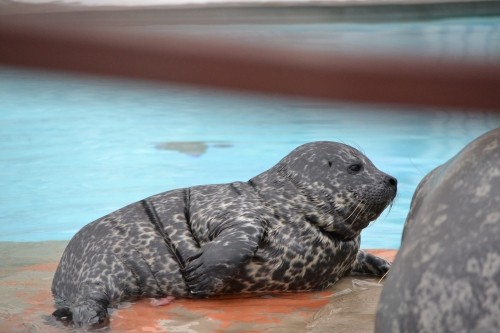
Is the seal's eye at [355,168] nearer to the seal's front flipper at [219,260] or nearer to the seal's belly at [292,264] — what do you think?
the seal's belly at [292,264]

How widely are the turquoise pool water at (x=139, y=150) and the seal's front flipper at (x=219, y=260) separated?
3.39 m

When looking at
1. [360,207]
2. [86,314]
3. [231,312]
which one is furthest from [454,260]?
[360,207]

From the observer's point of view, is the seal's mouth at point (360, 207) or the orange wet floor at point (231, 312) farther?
the seal's mouth at point (360, 207)

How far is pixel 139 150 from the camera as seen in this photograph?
1099cm

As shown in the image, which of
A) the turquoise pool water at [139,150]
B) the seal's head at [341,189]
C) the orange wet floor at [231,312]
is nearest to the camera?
the orange wet floor at [231,312]

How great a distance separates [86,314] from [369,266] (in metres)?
1.85

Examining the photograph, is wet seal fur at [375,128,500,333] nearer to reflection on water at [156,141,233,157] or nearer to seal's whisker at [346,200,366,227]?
seal's whisker at [346,200,366,227]

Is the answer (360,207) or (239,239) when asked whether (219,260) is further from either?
(360,207)

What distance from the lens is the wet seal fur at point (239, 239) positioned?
4703mm

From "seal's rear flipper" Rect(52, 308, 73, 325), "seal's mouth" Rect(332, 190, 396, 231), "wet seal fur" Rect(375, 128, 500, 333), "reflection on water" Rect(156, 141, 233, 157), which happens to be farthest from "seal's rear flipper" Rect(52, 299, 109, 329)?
"reflection on water" Rect(156, 141, 233, 157)

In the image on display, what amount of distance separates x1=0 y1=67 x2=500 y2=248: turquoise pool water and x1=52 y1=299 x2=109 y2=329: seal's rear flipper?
11.8ft

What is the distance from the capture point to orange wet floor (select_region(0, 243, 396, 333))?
4242mm

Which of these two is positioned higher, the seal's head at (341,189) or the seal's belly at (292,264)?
the seal's head at (341,189)

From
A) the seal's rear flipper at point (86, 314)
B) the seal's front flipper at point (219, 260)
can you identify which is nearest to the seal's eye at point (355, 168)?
the seal's front flipper at point (219, 260)
